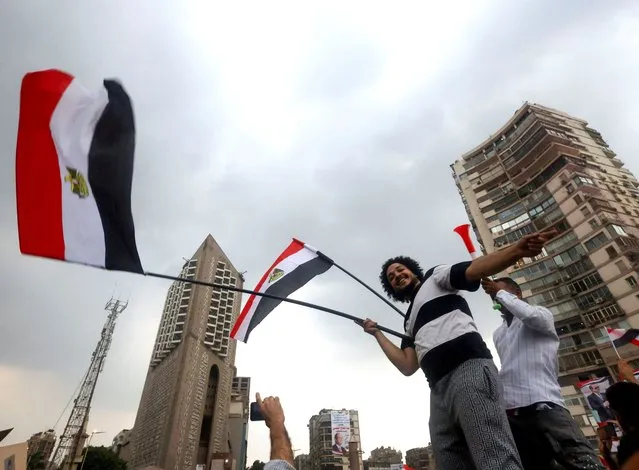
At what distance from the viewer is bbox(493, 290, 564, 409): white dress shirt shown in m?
3.01

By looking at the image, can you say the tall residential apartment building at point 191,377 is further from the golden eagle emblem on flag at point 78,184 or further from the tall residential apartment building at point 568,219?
the golden eagle emblem on flag at point 78,184

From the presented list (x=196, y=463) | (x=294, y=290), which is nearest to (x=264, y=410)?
(x=294, y=290)

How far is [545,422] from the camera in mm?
2826

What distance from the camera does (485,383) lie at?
2059mm

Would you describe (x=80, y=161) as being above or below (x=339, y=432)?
below

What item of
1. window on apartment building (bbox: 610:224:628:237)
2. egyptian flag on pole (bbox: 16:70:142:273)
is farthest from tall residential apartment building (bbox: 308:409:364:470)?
egyptian flag on pole (bbox: 16:70:142:273)

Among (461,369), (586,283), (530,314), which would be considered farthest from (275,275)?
(586,283)

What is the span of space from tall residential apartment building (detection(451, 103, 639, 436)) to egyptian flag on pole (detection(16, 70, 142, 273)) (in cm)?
3340

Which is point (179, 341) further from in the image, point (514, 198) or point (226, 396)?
point (514, 198)

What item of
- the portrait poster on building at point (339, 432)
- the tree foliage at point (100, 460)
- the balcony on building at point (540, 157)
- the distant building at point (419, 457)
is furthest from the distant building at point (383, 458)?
the balcony on building at point (540, 157)

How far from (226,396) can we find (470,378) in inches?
1949

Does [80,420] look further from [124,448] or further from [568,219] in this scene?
[568,219]

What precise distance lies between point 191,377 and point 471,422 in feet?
144

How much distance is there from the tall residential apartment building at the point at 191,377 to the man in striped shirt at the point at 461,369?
39.8 meters
